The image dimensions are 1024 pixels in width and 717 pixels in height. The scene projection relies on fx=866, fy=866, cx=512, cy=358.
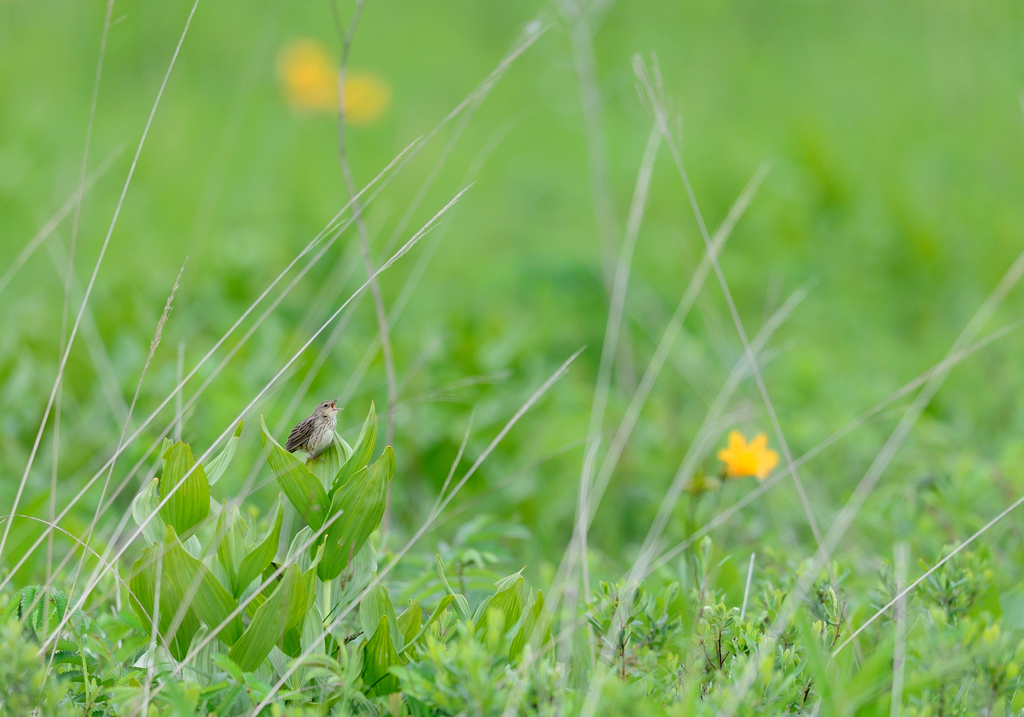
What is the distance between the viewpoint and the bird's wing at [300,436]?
3.45 feet

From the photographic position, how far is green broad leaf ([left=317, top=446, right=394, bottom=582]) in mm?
964

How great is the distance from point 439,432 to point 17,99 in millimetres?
3590

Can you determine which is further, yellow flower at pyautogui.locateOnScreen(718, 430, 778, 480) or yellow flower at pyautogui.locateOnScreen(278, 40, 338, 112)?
A: yellow flower at pyautogui.locateOnScreen(278, 40, 338, 112)

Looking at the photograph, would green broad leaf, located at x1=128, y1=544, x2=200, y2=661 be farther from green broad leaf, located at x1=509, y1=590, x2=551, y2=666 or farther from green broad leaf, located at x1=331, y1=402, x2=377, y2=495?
green broad leaf, located at x1=509, y1=590, x2=551, y2=666

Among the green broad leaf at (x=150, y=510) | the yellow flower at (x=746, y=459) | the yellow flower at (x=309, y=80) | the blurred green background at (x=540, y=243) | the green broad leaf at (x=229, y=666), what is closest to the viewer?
the green broad leaf at (x=229, y=666)

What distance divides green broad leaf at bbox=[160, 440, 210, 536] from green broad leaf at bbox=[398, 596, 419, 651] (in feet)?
0.84

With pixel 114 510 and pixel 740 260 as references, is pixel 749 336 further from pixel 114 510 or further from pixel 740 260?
pixel 114 510

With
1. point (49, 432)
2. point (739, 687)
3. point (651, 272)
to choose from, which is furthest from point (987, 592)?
point (651, 272)

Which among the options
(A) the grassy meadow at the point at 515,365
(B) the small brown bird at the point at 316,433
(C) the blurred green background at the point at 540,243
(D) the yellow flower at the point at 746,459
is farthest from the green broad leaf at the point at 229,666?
(D) the yellow flower at the point at 746,459

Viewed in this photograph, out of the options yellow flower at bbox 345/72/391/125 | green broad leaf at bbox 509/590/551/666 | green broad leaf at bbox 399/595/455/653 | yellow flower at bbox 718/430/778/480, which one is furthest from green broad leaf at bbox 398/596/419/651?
yellow flower at bbox 345/72/391/125

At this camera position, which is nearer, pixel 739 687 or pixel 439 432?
pixel 739 687

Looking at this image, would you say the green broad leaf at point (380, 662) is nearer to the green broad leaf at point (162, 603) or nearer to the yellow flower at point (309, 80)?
the green broad leaf at point (162, 603)

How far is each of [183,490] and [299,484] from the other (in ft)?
0.43

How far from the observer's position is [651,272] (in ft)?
11.2
